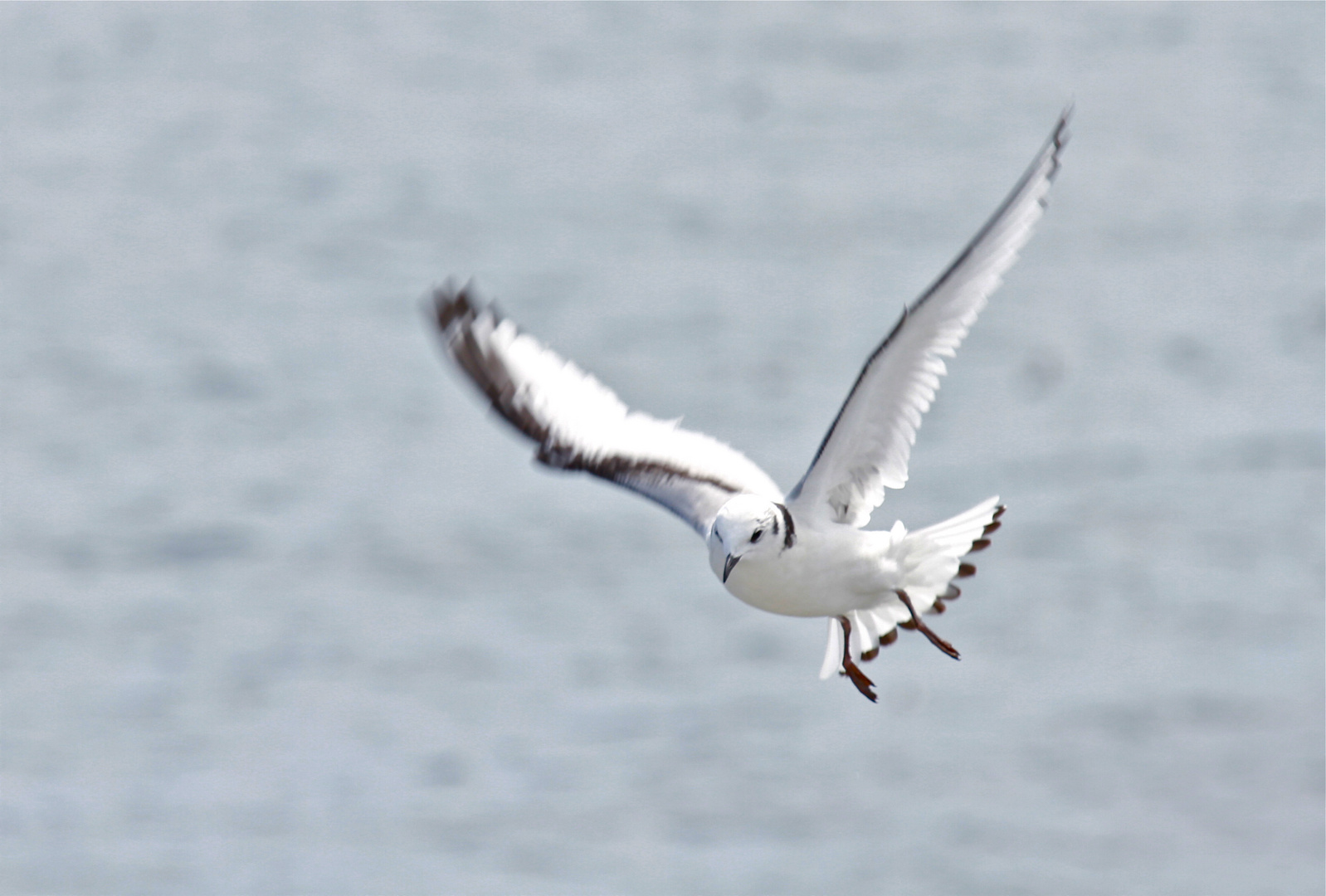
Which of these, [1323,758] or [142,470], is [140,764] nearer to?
[142,470]

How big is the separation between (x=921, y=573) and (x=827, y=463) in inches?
25.0

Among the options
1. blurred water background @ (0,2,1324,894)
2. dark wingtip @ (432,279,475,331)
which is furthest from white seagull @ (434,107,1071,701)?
blurred water background @ (0,2,1324,894)

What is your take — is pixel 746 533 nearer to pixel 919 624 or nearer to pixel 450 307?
pixel 919 624

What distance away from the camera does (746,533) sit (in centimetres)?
691

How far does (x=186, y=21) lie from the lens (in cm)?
2439

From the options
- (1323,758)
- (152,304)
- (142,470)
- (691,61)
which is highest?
(691,61)

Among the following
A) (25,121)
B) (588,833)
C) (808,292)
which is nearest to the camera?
(588,833)

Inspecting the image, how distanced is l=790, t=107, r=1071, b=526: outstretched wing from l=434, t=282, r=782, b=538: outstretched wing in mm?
370

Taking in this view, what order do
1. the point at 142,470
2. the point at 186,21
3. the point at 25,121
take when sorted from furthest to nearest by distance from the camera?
the point at 186,21
the point at 25,121
the point at 142,470

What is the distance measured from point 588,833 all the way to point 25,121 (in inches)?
480

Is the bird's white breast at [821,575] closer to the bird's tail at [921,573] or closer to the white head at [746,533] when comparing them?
the white head at [746,533]

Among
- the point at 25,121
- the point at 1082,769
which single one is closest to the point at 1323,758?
the point at 1082,769

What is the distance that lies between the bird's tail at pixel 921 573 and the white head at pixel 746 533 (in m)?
0.61

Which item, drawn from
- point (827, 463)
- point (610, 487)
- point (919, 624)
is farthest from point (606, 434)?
point (610, 487)
